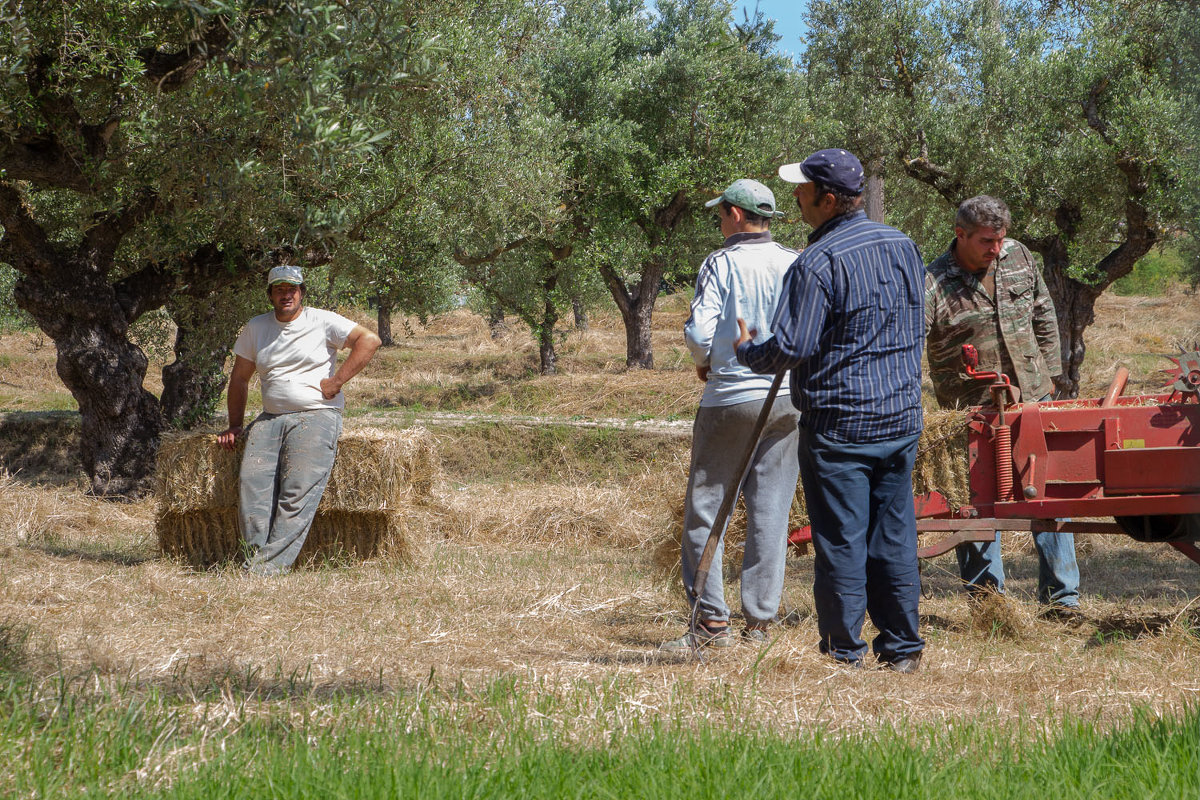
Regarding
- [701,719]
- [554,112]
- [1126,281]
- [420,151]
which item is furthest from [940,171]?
[1126,281]

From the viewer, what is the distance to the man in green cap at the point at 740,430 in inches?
195

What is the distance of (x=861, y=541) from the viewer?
447 centimetres

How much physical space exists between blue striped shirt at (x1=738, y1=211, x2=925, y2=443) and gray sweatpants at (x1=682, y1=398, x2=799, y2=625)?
537 mm

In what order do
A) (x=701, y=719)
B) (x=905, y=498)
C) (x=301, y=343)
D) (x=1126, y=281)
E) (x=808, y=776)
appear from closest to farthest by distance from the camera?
1. (x=808, y=776)
2. (x=701, y=719)
3. (x=905, y=498)
4. (x=301, y=343)
5. (x=1126, y=281)

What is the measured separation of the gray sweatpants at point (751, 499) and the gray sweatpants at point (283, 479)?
10.8 feet

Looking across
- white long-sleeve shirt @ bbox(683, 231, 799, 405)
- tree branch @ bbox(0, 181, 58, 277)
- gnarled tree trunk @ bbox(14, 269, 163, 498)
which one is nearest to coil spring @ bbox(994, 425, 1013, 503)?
white long-sleeve shirt @ bbox(683, 231, 799, 405)

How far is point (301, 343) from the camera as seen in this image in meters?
7.40

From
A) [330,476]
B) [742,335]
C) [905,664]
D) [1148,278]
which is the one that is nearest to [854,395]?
[742,335]

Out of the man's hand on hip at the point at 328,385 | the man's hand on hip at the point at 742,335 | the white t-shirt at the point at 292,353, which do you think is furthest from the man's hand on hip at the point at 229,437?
the man's hand on hip at the point at 742,335

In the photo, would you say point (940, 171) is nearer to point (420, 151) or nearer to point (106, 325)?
point (420, 151)

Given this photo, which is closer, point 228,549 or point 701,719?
point 701,719

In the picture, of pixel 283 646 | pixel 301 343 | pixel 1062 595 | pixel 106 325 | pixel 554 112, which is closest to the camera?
→ pixel 283 646

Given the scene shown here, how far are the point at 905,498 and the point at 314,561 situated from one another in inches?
191

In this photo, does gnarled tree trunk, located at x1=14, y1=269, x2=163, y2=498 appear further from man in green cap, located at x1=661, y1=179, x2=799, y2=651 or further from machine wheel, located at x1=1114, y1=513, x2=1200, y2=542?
machine wheel, located at x1=1114, y1=513, x2=1200, y2=542
